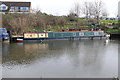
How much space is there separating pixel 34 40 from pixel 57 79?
1433cm

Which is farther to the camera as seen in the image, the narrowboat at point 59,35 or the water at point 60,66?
the narrowboat at point 59,35

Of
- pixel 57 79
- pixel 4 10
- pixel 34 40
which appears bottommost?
pixel 57 79

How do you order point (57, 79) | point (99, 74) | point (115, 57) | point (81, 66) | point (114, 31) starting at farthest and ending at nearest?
point (114, 31)
point (115, 57)
point (81, 66)
point (99, 74)
point (57, 79)

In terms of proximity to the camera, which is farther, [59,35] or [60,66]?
[59,35]

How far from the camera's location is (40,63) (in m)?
13.0

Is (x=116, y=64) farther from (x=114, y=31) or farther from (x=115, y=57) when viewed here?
(x=114, y=31)

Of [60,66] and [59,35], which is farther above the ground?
[59,35]

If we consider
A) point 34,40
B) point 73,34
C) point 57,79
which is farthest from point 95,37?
point 57,79

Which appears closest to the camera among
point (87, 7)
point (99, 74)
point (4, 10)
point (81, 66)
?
point (99, 74)

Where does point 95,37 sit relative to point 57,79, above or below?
above

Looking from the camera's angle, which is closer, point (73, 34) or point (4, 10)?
point (73, 34)

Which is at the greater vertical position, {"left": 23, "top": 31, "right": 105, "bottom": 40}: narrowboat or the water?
{"left": 23, "top": 31, "right": 105, "bottom": 40}: narrowboat

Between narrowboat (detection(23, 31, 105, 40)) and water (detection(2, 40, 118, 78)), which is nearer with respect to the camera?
water (detection(2, 40, 118, 78))

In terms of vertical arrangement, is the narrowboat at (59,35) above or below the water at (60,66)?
above
